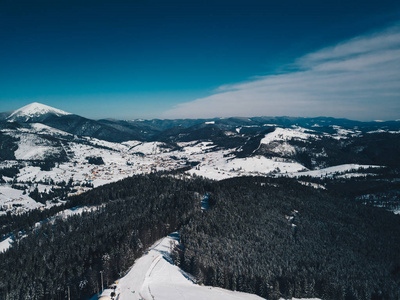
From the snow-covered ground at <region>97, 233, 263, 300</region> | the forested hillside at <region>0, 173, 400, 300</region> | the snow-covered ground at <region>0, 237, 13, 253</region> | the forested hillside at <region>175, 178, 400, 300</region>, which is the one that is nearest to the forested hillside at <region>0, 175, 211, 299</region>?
the forested hillside at <region>0, 173, 400, 300</region>

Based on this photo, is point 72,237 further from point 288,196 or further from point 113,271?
point 288,196

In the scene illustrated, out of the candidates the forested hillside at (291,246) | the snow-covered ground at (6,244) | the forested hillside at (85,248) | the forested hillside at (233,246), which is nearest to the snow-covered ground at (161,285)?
the forested hillside at (233,246)

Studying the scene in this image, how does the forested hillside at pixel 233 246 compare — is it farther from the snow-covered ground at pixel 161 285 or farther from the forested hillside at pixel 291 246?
the snow-covered ground at pixel 161 285

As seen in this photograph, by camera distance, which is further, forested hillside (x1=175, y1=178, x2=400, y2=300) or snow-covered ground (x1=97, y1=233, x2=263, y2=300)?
forested hillside (x1=175, y1=178, x2=400, y2=300)

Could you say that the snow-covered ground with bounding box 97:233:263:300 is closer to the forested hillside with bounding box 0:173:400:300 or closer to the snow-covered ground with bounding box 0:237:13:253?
the forested hillside with bounding box 0:173:400:300

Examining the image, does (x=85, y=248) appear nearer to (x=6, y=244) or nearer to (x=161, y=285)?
(x=161, y=285)
